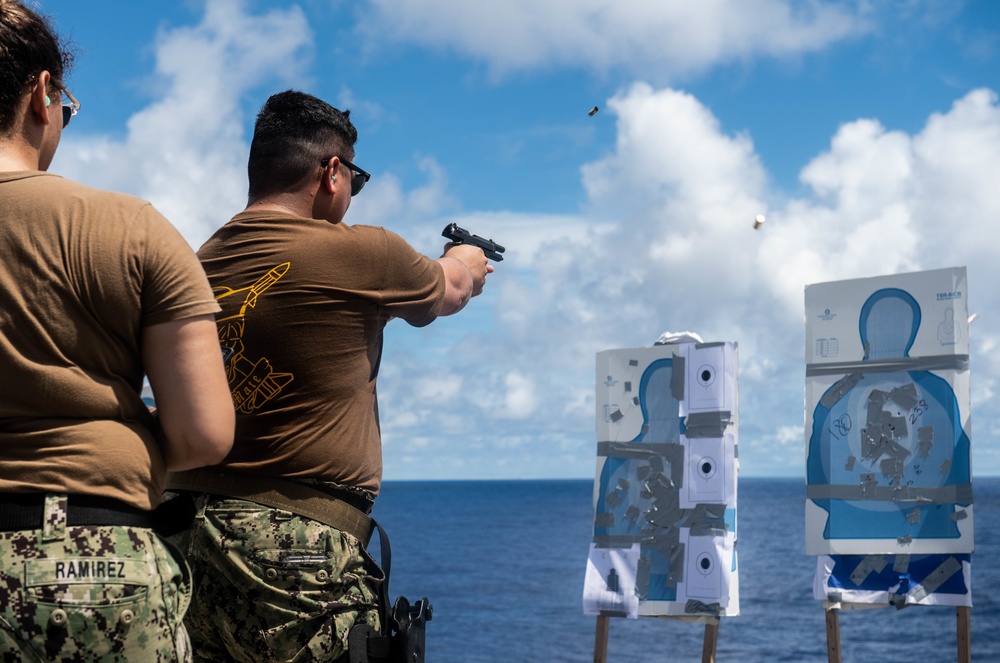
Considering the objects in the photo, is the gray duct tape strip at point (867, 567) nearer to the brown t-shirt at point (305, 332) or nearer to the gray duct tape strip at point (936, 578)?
the gray duct tape strip at point (936, 578)

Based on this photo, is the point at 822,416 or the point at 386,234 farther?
the point at 822,416

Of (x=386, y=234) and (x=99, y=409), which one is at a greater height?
(x=386, y=234)

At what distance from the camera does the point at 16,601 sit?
4.54 ft

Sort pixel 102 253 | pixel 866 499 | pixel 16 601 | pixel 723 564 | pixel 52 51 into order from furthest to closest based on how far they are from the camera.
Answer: pixel 723 564
pixel 866 499
pixel 52 51
pixel 102 253
pixel 16 601

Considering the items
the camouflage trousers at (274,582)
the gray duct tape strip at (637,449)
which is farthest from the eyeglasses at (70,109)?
the gray duct tape strip at (637,449)

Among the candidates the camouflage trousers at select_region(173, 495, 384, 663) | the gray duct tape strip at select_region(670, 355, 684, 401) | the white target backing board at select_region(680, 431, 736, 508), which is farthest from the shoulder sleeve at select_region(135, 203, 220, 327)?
the gray duct tape strip at select_region(670, 355, 684, 401)

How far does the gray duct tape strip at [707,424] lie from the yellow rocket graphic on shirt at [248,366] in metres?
4.74

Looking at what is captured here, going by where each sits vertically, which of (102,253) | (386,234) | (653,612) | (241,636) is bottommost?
(653,612)

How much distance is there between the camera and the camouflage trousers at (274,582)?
206 cm

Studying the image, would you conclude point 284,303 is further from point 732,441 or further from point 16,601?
point 732,441

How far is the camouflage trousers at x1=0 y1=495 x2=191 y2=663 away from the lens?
139 centimetres

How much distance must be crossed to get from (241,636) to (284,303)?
2.23 ft

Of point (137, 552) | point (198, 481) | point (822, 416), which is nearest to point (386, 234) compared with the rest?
point (198, 481)

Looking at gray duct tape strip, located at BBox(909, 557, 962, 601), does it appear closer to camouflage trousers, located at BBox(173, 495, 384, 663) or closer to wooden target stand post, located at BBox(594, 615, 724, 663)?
wooden target stand post, located at BBox(594, 615, 724, 663)
